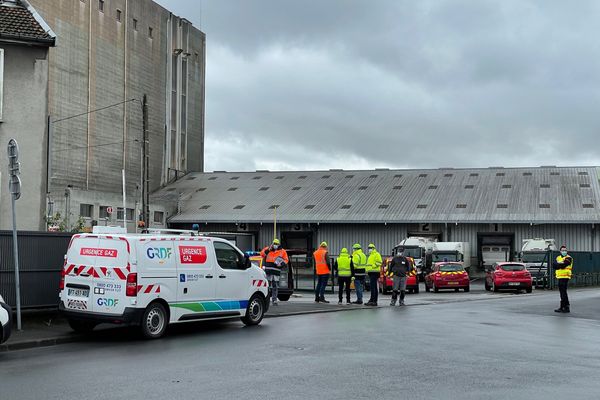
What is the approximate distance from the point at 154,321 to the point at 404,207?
4097 cm

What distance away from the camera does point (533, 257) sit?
40.6m

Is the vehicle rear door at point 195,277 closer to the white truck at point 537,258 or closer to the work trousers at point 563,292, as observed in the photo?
the work trousers at point 563,292

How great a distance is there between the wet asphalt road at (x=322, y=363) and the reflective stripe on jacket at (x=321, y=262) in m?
5.68

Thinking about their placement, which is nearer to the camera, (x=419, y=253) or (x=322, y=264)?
(x=322, y=264)

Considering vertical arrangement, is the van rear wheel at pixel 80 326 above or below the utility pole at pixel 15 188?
below

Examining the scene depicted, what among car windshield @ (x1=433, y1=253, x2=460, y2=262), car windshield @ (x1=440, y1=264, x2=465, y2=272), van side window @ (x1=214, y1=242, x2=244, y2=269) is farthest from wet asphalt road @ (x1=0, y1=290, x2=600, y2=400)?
car windshield @ (x1=433, y1=253, x2=460, y2=262)

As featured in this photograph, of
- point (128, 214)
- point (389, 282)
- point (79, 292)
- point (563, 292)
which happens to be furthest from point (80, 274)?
point (128, 214)

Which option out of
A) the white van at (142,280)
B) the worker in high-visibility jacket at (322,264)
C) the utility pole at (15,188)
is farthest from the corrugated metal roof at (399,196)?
the utility pole at (15,188)

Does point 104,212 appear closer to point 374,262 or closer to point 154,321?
Answer: point 374,262

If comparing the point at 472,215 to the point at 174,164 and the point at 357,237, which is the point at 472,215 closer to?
Result: the point at 357,237

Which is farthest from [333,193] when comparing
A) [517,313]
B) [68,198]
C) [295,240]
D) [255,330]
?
[255,330]

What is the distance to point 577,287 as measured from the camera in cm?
4166

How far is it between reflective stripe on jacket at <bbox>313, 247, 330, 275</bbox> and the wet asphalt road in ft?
18.6

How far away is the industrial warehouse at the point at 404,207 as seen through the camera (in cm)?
5041
